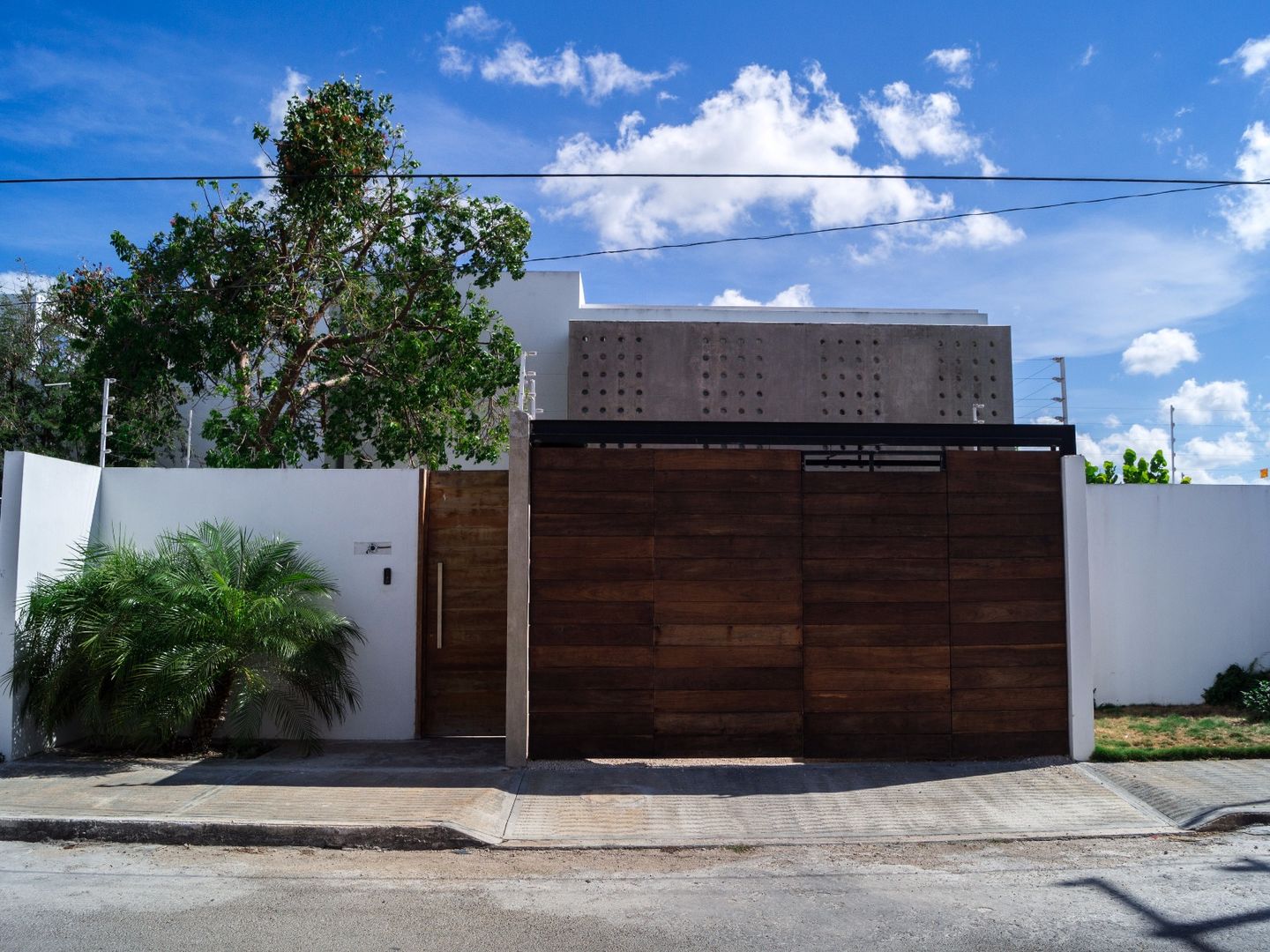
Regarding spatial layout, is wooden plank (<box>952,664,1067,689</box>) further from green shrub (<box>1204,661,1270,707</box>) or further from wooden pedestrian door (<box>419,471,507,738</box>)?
wooden pedestrian door (<box>419,471,507,738</box>)

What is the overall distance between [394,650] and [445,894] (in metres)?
4.03

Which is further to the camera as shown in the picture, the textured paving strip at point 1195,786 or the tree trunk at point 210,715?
the tree trunk at point 210,715

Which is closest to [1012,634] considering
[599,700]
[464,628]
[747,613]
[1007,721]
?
[1007,721]

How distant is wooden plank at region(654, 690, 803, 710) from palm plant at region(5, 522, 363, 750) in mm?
3046

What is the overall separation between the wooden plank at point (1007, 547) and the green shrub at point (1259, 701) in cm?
338

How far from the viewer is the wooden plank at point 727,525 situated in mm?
8797

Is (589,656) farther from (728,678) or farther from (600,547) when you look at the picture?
(728,678)

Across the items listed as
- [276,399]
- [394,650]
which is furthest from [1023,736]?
[276,399]

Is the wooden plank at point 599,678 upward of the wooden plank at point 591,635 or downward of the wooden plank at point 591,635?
downward

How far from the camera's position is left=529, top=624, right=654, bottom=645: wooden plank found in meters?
8.62

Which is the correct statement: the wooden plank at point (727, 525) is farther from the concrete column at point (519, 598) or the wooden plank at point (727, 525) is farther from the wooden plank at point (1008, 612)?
the wooden plank at point (1008, 612)

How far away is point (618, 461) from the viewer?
347 inches

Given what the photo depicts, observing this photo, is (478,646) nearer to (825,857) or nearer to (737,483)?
(737,483)

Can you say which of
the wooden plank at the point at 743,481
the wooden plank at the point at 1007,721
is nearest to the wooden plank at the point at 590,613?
the wooden plank at the point at 743,481
